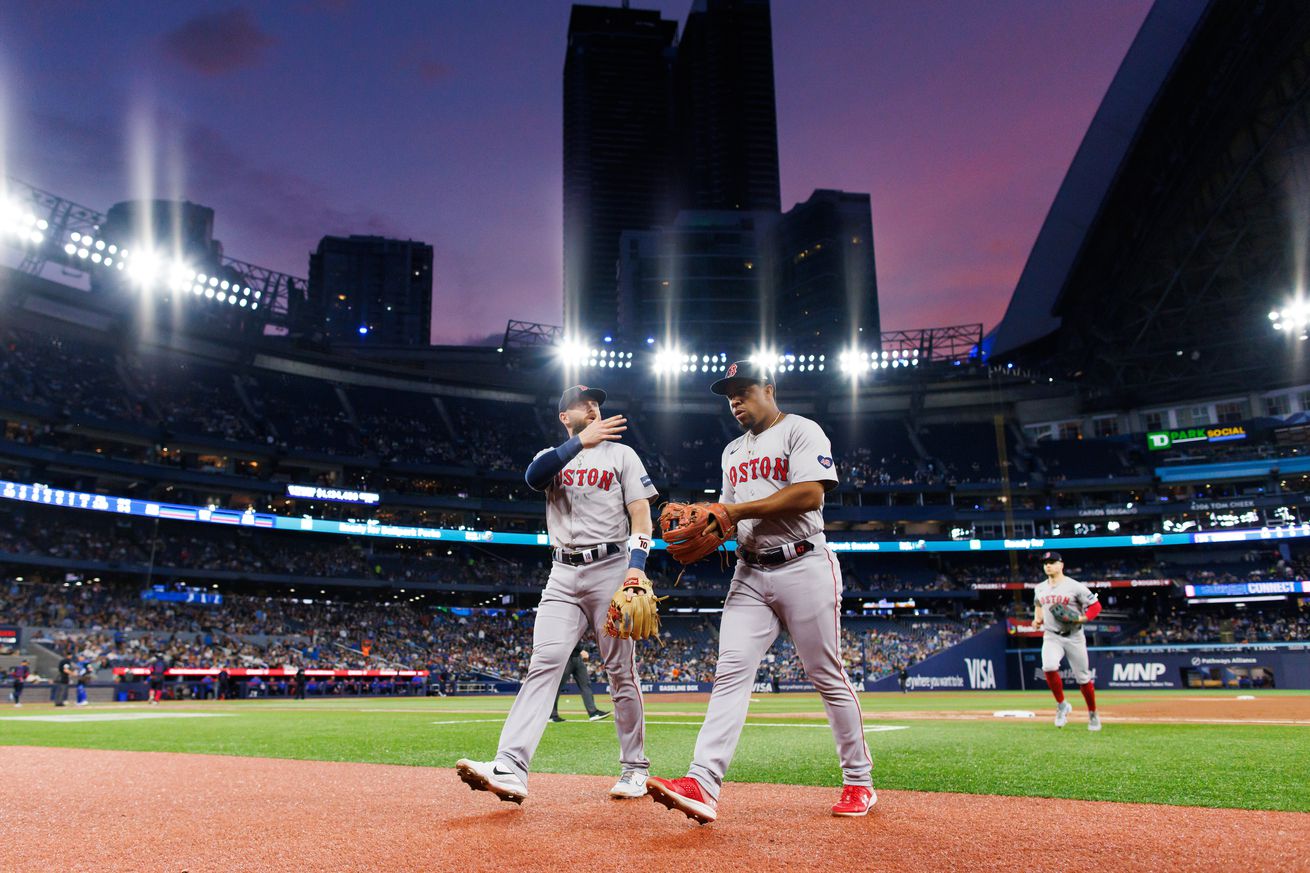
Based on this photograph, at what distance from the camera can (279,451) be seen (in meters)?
49.2

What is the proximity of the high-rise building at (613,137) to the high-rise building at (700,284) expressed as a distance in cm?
4726

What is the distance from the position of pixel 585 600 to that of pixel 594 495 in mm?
669

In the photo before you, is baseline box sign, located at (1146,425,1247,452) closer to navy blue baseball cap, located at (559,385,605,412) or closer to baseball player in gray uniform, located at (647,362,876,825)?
baseball player in gray uniform, located at (647,362,876,825)

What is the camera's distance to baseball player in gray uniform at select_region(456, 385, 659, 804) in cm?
514

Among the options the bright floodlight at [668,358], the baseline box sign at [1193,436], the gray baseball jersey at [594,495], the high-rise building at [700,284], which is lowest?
the gray baseball jersey at [594,495]

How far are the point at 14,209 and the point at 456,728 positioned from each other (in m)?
37.5

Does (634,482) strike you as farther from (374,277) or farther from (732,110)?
(732,110)

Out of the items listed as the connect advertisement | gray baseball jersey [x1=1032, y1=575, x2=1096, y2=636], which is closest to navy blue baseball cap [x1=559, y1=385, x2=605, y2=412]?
gray baseball jersey [x1=1032, y1=575, x2=1096, y2=636]

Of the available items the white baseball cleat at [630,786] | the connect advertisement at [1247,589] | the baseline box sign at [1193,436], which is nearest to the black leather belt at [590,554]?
the white baseball cleat at [630,786]

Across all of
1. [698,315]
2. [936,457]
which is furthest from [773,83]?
Result: [936,457]

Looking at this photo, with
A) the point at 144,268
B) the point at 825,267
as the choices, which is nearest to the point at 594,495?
the point at 144,268

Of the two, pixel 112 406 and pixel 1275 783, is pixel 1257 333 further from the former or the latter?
pixel 112 406

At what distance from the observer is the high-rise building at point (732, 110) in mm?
141750

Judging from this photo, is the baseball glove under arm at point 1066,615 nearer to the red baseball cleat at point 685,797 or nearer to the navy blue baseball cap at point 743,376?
the navy blue baseball cap at point 743,376
